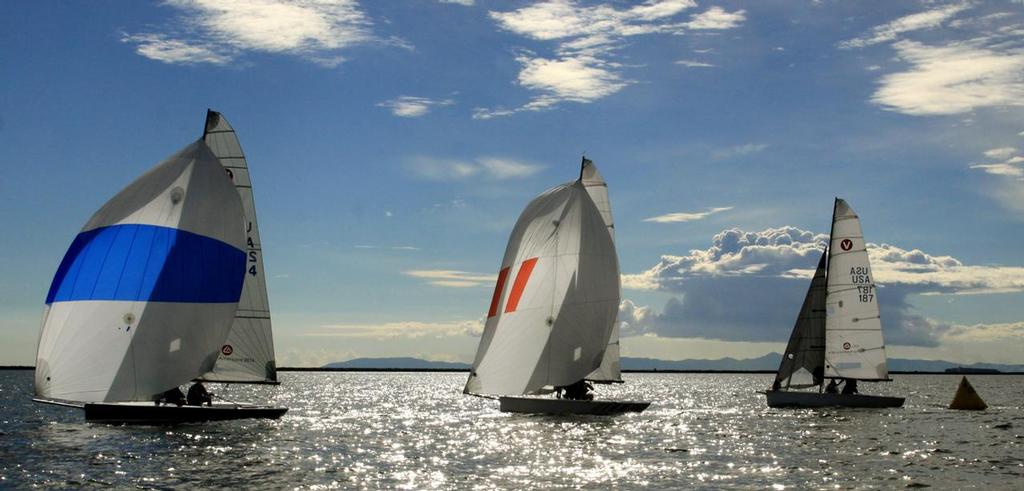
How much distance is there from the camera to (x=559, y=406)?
50.8 metres

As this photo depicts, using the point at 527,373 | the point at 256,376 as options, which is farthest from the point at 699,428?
the point at 256,376

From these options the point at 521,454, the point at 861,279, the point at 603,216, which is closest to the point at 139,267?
the point at 521,454

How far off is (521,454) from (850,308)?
33626mm

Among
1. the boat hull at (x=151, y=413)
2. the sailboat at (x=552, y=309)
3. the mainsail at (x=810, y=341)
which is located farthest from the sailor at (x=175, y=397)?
the mainsail at (x=810, y=341)

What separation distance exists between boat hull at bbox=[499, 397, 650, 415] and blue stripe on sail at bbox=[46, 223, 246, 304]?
15890 millimetres

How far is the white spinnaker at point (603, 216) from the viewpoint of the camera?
55.4m

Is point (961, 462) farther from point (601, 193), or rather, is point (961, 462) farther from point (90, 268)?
point (90, 268)

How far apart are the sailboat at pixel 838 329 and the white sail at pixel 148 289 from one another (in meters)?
36.4

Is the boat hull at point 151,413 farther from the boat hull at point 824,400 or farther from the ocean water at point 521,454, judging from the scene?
the boat hull at point 824,400

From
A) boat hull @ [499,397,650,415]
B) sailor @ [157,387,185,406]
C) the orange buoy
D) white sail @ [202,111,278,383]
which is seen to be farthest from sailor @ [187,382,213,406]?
the orange buoy

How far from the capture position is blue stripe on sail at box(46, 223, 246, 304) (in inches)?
1583

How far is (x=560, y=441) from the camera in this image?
42.3m

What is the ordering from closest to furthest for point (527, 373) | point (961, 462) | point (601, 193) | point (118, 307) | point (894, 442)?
point (961, 462) → point (118, 307) → point (894, 442) → point (527, 373) → point (601, 193)

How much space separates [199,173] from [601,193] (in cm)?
2201
